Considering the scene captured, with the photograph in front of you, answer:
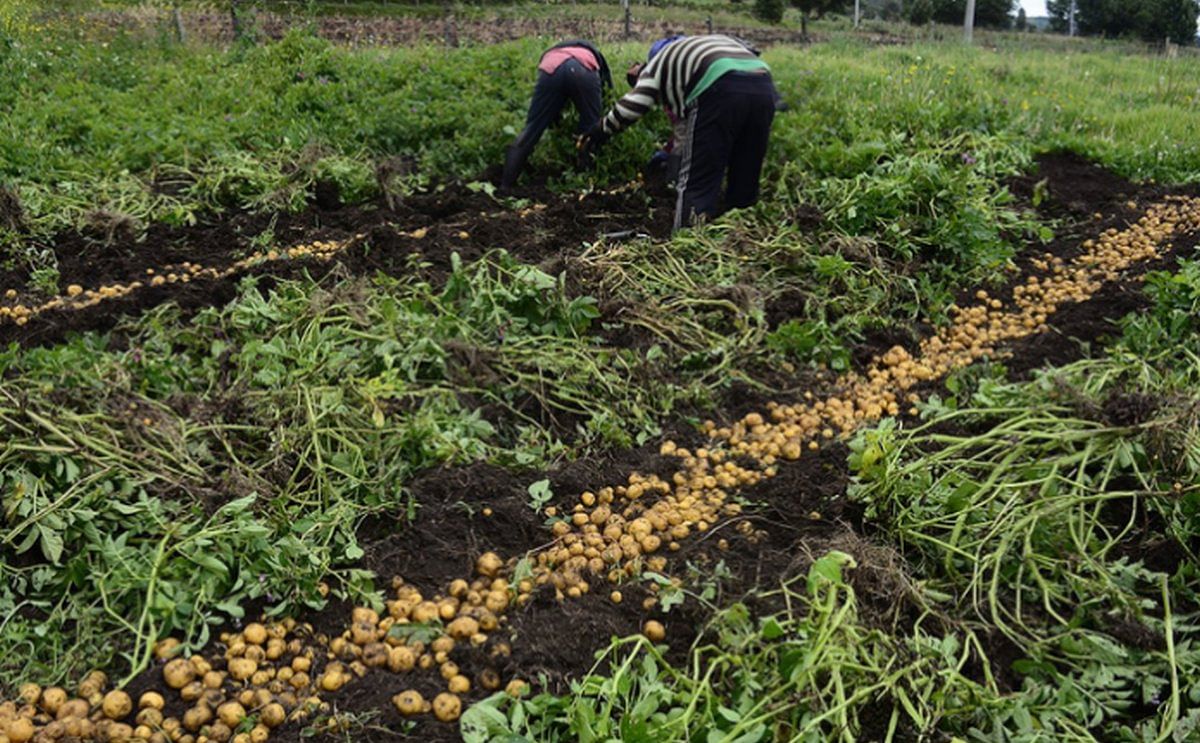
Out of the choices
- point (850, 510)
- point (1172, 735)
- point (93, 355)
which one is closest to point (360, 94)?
point (93, 355)

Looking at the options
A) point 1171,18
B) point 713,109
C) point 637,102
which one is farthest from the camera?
point 1171,18

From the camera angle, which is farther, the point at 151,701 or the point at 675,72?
the point at 675,72

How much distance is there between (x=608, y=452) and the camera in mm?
3938

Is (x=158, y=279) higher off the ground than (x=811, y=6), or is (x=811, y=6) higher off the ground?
(x=811, y=6)

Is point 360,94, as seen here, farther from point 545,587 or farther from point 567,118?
point 545,587

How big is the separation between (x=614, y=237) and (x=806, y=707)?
170 inches

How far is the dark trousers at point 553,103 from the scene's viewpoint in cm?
732

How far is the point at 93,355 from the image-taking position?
3979 mm

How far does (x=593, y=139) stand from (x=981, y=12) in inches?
1277

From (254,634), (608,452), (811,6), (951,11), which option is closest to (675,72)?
(608,452)

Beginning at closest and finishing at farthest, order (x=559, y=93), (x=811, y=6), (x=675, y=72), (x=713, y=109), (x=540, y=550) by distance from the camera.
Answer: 1. (x=540, y=550)
2. (x=713, y=109)
3. (x=675, y=72)
4. (x=559, y=93)
5. (x=811, y=6)

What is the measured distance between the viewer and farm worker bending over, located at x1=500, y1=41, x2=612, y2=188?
731cm

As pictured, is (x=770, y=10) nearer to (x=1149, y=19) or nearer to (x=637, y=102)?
(x=1149, y=19)

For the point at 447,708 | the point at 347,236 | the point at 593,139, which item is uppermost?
the point at 593,139
